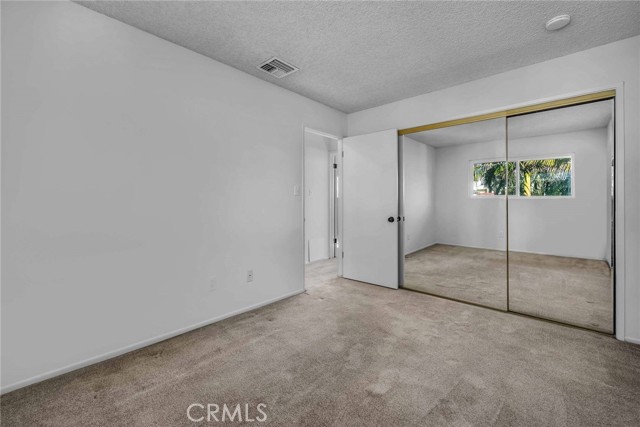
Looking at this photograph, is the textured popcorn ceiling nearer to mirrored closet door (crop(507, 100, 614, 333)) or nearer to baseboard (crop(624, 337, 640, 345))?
mirrored closet door (crop(507, 100, 614, 333))

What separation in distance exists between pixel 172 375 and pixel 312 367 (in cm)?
98

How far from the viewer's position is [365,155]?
13.4 feet

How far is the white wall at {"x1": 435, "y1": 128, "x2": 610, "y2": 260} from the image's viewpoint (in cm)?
316

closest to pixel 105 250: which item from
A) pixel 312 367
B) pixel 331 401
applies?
pixel 312 367

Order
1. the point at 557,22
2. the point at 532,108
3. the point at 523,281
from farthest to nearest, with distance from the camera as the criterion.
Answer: the point at 523,281, the point at 532,108, the point at 557,22

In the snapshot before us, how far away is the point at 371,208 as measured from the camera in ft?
13.2

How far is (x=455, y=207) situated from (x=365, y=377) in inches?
150

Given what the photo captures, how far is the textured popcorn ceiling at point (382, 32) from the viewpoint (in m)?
1.98

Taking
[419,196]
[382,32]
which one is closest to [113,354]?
[382,32]

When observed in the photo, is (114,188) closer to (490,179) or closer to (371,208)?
(371,208)

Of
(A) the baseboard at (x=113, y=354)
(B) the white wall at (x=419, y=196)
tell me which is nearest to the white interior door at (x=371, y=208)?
(B) the white wall at (x=419, y=196)

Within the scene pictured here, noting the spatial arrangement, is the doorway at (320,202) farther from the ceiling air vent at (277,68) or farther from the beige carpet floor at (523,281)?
the ceiling air vent at (277,68)

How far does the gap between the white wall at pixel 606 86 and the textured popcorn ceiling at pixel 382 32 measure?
10 cm

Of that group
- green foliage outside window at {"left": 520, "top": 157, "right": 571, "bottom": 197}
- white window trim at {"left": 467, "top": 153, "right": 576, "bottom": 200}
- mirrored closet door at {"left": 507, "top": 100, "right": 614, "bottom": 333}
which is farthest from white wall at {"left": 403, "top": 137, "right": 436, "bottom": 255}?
green foliage outside window at {"left": 520, "top": 157, "right": 571, "bottom": 197}
